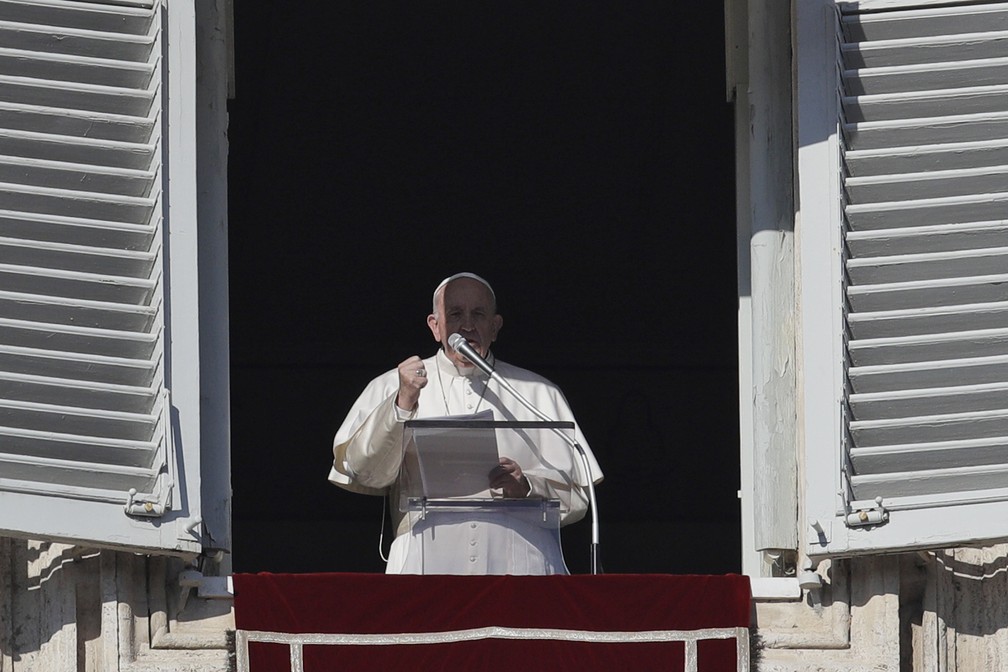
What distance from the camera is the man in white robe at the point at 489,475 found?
225 inches

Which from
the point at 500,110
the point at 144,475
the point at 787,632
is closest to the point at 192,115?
the point at 144,475

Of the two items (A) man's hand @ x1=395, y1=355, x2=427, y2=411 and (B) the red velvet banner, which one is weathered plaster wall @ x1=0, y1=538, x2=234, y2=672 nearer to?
(B) the red velvet banner

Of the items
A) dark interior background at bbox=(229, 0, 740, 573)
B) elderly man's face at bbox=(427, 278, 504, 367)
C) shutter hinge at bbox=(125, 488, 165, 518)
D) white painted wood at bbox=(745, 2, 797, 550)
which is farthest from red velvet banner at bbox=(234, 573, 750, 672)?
dark interior background at bbox=(229, 0, 740, 573)

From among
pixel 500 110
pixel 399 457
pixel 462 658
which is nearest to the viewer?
pixel 462 658

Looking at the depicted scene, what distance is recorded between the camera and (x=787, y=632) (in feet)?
18.3

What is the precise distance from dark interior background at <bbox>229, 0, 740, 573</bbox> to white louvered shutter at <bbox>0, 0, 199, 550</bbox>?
170 inches

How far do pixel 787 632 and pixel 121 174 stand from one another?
1916 millimetres

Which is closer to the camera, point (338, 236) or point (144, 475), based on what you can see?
point (144, 475)

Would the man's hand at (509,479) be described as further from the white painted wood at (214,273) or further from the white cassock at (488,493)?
the white painted wood at (214,273)

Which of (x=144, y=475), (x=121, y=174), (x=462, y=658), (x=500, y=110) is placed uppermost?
(x=500, y=110)

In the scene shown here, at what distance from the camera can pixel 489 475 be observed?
561 centimetres

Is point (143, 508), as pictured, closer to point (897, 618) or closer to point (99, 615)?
point (99, 615)

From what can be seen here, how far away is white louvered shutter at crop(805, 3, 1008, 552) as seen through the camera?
548cm

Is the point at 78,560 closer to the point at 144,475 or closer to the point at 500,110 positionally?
the point at 144,475
